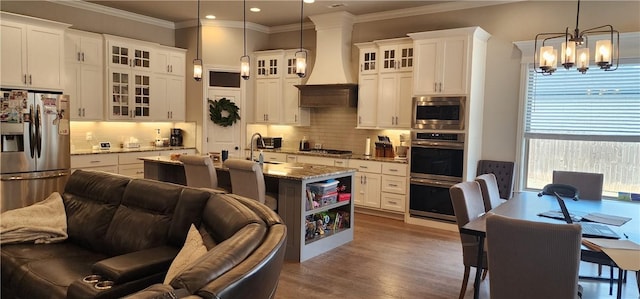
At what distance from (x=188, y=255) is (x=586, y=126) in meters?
5.12

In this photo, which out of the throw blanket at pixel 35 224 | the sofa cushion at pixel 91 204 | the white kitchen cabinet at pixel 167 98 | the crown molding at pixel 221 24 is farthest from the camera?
the crown molding at pixel 221 24

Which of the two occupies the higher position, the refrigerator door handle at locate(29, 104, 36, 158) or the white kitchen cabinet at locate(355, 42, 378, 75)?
the white kitchen cabinet at locate(355, 42, 378, 75)

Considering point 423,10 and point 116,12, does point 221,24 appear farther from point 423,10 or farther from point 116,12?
Answer: point 423,10

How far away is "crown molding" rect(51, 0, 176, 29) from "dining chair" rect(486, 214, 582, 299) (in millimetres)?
6630

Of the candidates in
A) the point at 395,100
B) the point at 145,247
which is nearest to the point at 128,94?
the point at 395,100

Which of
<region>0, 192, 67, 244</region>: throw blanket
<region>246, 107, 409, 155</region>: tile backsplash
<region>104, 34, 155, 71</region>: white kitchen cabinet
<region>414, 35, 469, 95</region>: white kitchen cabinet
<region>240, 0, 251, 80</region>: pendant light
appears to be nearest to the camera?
<region>0, 192, 67, 244</region>: throw blanket

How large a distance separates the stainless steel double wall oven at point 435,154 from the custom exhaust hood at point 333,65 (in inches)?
52.7

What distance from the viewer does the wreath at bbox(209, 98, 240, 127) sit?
752cm

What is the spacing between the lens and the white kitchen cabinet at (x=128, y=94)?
6.75 metres

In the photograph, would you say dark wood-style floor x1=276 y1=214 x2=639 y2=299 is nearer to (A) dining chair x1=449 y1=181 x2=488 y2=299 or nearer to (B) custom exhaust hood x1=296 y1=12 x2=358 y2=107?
(A) dining chair x1=449 y1=181 x2=488 y2=299

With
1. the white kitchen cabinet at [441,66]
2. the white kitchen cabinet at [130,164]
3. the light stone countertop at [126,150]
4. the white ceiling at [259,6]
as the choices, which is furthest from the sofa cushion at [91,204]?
the white kitchen cabinet at [441,66]

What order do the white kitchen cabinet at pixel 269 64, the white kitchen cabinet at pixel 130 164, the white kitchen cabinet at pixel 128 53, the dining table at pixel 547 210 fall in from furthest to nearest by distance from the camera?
the white kitchen cabinet at pixel 269 64
the white kitchen cabinet at pixel 128 53
the white kitchen cabinet at pixel 130 164
the dining table at pixel 547 210

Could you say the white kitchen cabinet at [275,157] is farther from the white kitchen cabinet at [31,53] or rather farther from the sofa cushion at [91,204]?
the sofa cushion at [91,204]

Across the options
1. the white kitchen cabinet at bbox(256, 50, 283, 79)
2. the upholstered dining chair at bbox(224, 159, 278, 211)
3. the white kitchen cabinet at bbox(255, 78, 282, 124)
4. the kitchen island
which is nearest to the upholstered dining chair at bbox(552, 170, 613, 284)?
the kitchen island
